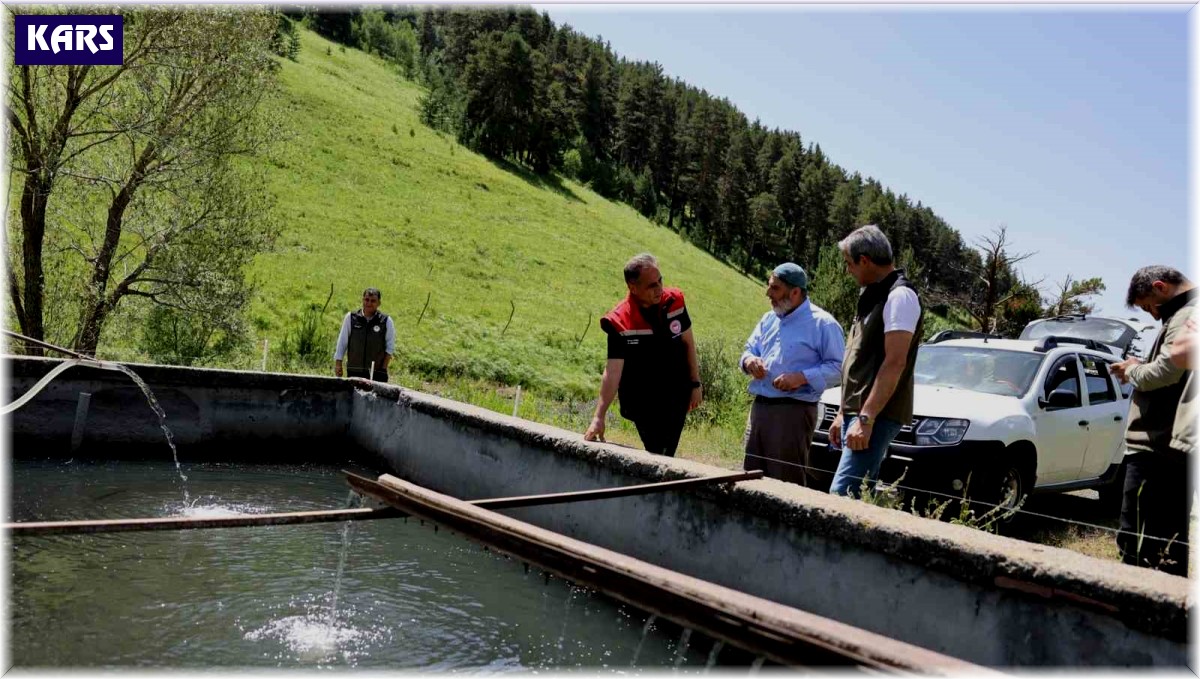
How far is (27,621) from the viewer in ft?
13.1

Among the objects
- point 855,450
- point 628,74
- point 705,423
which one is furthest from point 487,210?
point 628,74

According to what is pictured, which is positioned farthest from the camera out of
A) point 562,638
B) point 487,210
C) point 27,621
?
point 487,210

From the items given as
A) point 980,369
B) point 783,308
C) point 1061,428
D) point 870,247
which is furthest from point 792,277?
point 1061,428

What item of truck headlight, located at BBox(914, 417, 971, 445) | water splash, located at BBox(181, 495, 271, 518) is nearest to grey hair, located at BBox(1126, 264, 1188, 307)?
truck headlight, located at BBox(914, 417, 971, 445)

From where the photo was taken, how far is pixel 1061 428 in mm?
7551

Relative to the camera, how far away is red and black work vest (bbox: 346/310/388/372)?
32.9ft

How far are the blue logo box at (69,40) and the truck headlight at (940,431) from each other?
1300 cm

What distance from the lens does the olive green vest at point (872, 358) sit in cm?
460

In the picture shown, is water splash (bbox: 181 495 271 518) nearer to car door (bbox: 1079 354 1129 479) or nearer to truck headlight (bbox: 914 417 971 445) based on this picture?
truck headlight (bbox: 914 417 971 445)

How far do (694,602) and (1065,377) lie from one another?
273 inches

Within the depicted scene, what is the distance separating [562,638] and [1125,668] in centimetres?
248

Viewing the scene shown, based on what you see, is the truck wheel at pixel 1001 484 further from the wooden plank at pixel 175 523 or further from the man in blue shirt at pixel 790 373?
the wooden plank at pixel 175 523

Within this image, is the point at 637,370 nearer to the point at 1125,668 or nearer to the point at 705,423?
the point at 1125,668

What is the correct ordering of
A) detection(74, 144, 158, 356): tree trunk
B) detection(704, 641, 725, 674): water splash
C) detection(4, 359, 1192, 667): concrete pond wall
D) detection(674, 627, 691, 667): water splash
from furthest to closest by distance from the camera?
1. detection(74, 144, 158, 356): tree trunk
2. detection(674, 627, 691, 667): water splash
3. detection(704, 641, 725, 674): water splash
4. detection(4, 359, 1192, 667): concrete pond wall
